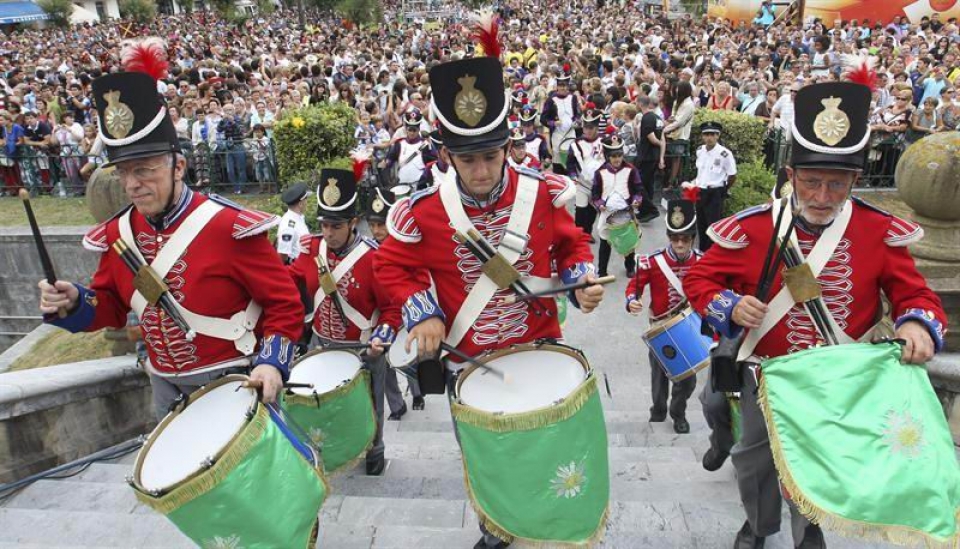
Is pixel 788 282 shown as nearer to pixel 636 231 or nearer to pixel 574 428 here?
pixel 574 428

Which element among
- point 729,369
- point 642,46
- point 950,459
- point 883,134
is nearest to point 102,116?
point 729,369

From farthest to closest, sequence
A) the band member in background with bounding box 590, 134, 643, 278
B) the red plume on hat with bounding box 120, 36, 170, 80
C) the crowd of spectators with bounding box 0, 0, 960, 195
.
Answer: the crowd of spectators with bounding box 0, 0, 960, 195 < the band member in background with bounding box 590, 134, 643, 278 < the red plume on hat with bounding box 120, 36, 170, 80

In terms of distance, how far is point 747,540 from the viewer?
11.6 ft

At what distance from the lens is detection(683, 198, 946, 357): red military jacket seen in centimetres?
323

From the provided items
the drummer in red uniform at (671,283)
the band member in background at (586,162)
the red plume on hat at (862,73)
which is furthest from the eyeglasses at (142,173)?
the band member in background at (586,162)

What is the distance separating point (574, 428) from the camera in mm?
2951

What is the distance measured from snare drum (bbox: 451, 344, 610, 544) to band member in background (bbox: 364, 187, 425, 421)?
287 cm

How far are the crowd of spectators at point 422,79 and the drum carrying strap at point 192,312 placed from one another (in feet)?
5.65

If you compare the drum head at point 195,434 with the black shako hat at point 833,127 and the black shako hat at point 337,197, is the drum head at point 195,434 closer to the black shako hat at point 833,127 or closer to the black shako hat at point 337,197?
the black shako hat at point 337,197

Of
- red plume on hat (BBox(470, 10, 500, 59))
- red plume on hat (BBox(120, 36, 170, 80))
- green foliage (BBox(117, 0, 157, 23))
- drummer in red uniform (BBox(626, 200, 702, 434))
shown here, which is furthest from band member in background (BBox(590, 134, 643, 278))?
green foliage (BBox(117, 0, 157, 23))

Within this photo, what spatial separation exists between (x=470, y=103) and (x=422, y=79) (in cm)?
1437

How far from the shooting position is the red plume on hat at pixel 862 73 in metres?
3.28

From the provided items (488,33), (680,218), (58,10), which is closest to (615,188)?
(680,218)

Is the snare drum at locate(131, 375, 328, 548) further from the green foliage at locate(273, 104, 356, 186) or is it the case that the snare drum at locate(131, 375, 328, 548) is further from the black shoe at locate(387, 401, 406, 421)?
the green foliage at locate(273, 104, 356, 186)
